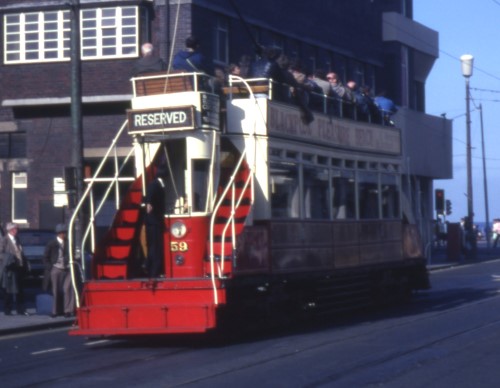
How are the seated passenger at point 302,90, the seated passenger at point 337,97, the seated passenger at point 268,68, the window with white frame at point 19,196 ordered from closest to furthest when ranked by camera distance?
1. the seated passenger at point 268,68
2. the seated passenger at point 302,90
3. the seated passenger at point 337,97
4. the window with white frame at point 19,196

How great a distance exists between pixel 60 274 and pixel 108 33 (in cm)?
1417

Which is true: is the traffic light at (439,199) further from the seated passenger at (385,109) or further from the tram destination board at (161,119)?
the tram destination board at (161,119)

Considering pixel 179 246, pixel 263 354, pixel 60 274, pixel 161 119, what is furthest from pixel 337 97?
pixel 263 354

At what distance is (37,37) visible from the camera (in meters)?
35.3

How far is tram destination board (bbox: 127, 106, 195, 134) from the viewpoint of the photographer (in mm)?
16234

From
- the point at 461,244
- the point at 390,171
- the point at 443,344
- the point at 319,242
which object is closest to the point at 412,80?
the point at 461,244

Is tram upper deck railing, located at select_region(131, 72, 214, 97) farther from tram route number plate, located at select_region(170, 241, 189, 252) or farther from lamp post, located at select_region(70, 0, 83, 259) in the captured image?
lamp post, located at select_region(70, 0, 83, 259)

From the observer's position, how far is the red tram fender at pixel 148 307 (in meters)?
15.8

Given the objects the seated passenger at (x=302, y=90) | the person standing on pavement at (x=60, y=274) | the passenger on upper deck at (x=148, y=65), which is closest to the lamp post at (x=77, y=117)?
the person standing on pavement at (x=60, y=274)

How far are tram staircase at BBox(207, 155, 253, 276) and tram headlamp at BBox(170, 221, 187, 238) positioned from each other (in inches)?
17.3

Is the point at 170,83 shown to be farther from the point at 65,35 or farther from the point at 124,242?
the point at 65,35

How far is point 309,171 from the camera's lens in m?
18.8

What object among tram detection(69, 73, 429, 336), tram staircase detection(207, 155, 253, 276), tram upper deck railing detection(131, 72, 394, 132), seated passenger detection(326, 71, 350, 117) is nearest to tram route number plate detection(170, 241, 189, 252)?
tram detection(69, 73, 429, 336)

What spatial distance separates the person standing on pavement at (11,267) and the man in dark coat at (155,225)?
20.2 ft
